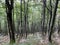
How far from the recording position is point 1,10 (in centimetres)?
2717

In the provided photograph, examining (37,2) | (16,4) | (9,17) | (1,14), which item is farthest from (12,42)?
(1,14)

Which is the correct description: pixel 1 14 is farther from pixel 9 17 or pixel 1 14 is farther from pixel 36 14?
pixel 9 17

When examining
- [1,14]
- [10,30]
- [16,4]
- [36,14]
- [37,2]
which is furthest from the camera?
[36,14]

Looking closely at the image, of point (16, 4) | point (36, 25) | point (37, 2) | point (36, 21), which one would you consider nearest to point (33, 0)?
point (37, 2)

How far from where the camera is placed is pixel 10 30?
10555 mm

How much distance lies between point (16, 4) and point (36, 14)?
11958 millimetres

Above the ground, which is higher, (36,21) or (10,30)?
(10,30)

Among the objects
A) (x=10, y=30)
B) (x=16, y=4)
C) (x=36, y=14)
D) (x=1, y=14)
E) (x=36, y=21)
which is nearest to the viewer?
(x=10, y=30)

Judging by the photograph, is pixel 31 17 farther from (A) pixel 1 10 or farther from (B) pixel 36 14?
(A) pixel 1 10

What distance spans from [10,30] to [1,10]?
17220 mm

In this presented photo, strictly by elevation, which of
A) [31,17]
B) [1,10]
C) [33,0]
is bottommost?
[31,17]

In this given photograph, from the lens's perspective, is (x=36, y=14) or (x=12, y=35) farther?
(x=36, y=14)

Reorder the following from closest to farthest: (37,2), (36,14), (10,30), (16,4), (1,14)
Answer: (10,30) < (16,4) < (37,2) < (1,14) < (36,14)

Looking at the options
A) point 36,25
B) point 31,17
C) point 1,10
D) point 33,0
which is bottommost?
point 36,25
